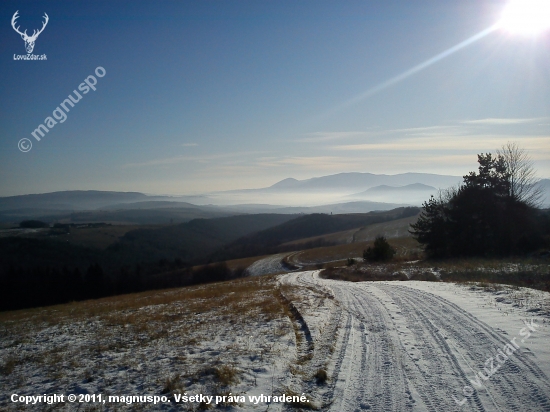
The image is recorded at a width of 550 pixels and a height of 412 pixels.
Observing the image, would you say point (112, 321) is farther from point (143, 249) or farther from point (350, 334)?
point (143, 249)

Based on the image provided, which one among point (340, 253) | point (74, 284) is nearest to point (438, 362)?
point (340, 253)

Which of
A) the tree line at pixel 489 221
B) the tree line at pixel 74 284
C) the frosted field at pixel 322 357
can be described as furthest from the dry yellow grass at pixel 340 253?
the frosted field at pixel 322 357

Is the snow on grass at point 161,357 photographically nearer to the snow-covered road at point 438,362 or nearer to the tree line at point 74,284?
the snow-covered road at point 438,362

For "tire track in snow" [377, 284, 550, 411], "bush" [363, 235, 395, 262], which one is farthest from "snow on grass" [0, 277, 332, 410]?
"bush" [363, 235, 395, 262]

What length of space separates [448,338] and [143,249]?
4639 inches

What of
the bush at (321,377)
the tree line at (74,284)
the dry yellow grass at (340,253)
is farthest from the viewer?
the dry yellow grass at (340,253)

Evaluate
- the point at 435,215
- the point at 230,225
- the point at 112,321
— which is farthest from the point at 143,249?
the point at 112,321

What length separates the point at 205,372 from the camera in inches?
294

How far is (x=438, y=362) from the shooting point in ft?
24.7

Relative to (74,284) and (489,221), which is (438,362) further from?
(74,284)
